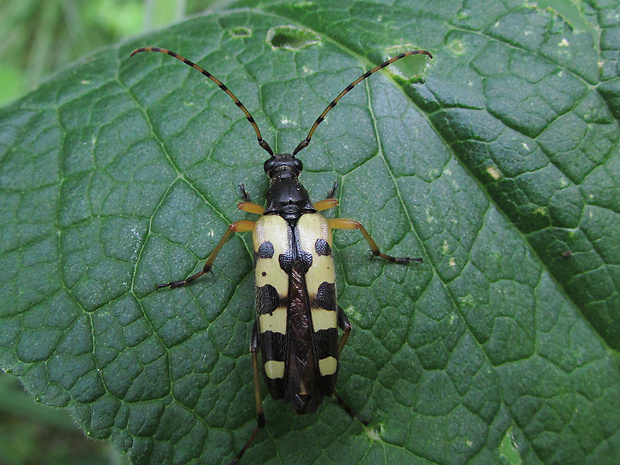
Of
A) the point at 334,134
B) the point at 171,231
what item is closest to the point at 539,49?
the point at 334,134

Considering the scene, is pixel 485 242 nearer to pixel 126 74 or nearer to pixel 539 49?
pixel 539 49

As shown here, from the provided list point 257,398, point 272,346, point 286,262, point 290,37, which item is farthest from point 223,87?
point 257,398

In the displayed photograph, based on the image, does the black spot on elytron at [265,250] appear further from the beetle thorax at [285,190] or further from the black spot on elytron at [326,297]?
the black spot on elytron at [326,297]

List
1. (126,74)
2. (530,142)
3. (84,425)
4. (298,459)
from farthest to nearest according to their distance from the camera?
(126,74) < (530,142) < (298,459) < (84,425)

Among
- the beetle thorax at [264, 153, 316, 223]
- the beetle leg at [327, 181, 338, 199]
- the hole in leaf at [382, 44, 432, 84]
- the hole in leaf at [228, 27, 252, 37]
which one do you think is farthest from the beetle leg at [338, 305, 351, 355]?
the hole in leaf at [228, 27, 252, 37]

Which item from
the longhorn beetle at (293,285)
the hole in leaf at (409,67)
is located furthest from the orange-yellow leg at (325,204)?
the hole in leaf at (409,67)

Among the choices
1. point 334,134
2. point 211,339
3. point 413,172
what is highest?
point 334,134
